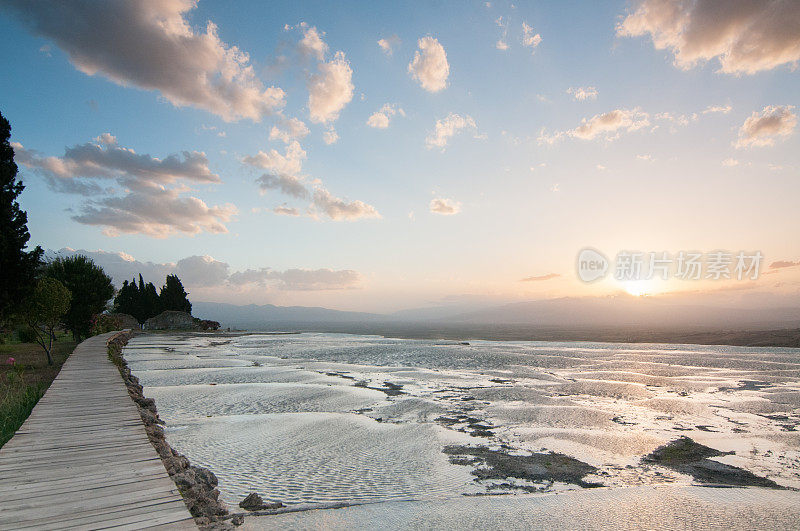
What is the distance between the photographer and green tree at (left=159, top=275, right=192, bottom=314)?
7806 centimetres

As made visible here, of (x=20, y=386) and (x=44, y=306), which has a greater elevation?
(x=44, y=306)

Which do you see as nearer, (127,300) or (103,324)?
(103,324)

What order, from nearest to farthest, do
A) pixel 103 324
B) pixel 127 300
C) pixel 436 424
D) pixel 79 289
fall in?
pixel 436 424, pixel 79 289, pixel 103 324, pixel 127 300

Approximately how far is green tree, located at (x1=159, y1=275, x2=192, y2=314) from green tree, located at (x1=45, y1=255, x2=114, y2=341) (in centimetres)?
4336

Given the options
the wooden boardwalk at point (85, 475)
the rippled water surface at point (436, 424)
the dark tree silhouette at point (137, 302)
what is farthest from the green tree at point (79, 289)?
the dark tree silhouette at point (137, 302)

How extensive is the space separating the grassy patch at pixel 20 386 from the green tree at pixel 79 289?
564 cm

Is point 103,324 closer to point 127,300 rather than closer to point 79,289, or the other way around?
point 79,289

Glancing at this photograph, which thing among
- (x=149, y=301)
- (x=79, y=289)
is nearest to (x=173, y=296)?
(x=149, y=301)

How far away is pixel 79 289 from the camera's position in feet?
113

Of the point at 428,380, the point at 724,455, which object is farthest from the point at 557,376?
the point at 724,455

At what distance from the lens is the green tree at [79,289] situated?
3401cm

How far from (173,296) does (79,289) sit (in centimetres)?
4737

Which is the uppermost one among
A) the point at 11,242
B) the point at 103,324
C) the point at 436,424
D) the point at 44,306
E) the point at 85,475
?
the point at 11,242

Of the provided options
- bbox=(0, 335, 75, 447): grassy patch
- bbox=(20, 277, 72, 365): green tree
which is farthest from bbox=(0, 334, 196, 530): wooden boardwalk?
bbox=(20, 277, 72, 365): green tree
